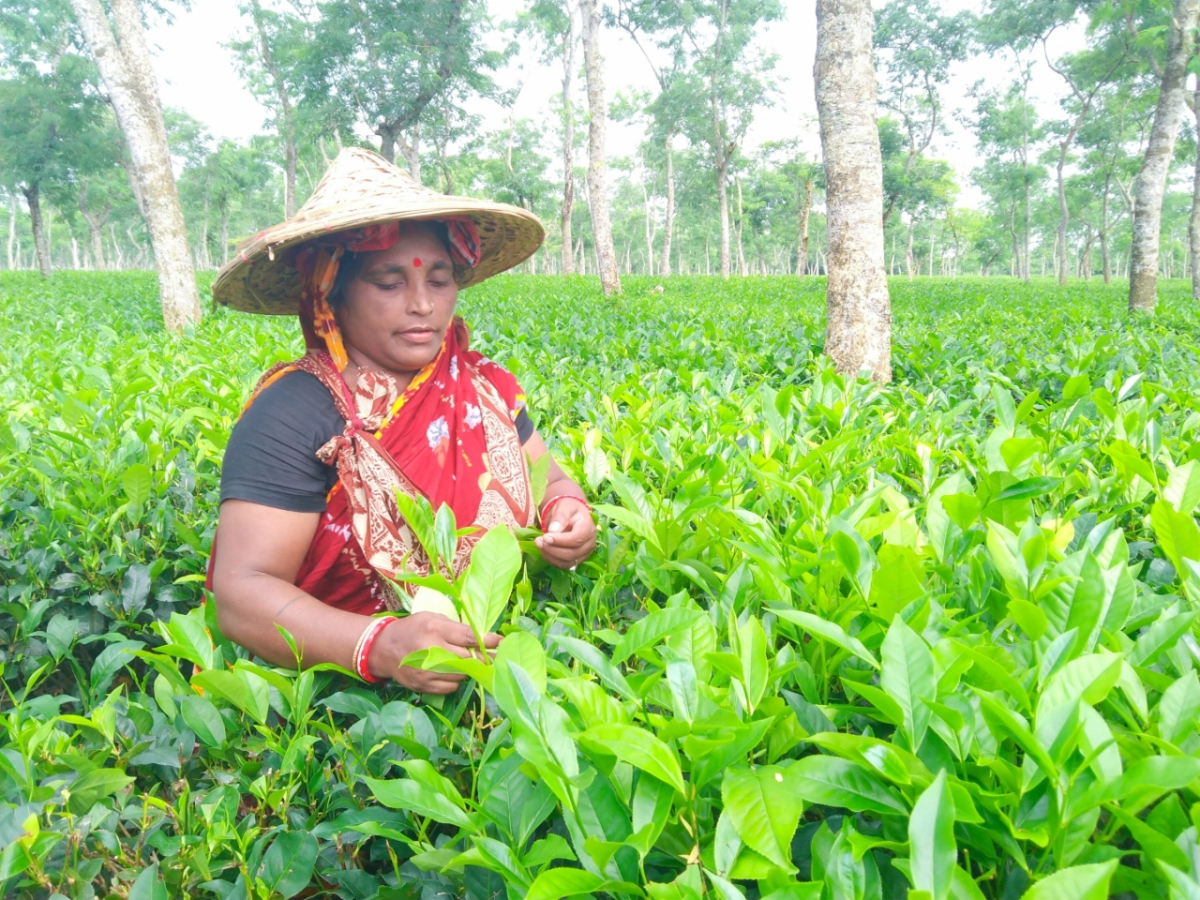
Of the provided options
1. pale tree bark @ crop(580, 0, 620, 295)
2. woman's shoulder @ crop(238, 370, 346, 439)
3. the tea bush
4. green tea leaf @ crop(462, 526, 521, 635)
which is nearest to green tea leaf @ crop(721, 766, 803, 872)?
the tea bush

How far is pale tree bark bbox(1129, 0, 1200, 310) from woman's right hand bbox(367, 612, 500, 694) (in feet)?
30.4

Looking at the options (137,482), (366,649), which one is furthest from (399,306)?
(137,482)

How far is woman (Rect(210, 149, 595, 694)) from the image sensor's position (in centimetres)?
147

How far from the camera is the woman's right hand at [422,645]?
116 cm

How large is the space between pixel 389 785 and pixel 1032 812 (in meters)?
0.68

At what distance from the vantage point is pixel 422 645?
119 centimetres

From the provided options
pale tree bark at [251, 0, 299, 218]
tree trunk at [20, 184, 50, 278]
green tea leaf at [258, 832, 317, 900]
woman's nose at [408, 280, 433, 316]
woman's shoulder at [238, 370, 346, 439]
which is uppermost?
pale tree bark at [251, 0, 299, 218]

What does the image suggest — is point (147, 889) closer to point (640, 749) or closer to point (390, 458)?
point (640, 749)

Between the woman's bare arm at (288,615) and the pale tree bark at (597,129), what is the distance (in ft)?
32.3

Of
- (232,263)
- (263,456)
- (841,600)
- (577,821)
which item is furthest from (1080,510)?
(232,263)

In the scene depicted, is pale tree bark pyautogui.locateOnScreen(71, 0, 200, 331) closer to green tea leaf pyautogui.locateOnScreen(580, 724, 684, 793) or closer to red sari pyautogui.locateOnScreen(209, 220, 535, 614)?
red sari pyautogui.locateOnScreen(209, 220, 535, 614)

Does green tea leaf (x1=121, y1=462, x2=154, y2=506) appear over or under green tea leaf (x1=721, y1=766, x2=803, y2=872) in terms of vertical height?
over

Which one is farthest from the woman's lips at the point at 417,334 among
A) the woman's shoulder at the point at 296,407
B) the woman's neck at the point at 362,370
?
the woman's shoulder at the point at 296,407

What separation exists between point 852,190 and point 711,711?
406 cm
